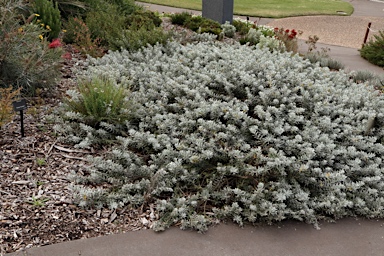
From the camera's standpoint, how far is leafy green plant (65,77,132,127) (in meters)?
4.41

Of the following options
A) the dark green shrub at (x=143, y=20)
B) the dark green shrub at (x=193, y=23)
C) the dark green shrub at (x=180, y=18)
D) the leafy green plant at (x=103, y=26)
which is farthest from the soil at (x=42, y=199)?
the dark green shrub at (x=180, y=18)

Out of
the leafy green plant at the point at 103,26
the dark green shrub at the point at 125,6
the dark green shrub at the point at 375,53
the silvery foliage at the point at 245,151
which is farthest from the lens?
the dark green shrub at the point at 125,6

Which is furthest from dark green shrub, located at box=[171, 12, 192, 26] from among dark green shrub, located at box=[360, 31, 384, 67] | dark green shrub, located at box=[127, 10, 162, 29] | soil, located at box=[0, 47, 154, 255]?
soil, located at box=[0, 47, 154, 255]

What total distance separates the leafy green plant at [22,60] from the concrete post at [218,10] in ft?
17.0

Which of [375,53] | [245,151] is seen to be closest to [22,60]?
[245,151]

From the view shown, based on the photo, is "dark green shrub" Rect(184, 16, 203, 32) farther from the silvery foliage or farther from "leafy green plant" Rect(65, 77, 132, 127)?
"leafy green plant" Rect(65, 77, 132, 127)

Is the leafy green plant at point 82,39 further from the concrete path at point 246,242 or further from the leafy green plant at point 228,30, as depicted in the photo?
the concrete path at point 246,242

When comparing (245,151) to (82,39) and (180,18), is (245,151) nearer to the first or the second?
(82,39)

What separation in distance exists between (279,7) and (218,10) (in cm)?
866

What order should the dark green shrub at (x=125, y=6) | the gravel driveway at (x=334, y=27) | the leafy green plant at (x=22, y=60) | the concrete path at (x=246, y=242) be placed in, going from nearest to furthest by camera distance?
1. the concrete path at (x=246, y=242)
2. the leafy green plant at (x=22, y=60)
3. the dark green shrub at (x=125, y=6)
4. the gravel driveway at (x=334, y=27)

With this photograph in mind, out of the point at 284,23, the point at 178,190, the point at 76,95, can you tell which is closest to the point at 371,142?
the point at 178,190

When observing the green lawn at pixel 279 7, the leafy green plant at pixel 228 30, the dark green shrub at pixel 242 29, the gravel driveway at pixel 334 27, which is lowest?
the green lawn at pixel 279 7

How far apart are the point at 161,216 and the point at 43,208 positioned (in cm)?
91

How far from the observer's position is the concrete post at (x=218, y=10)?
9.66 meters
